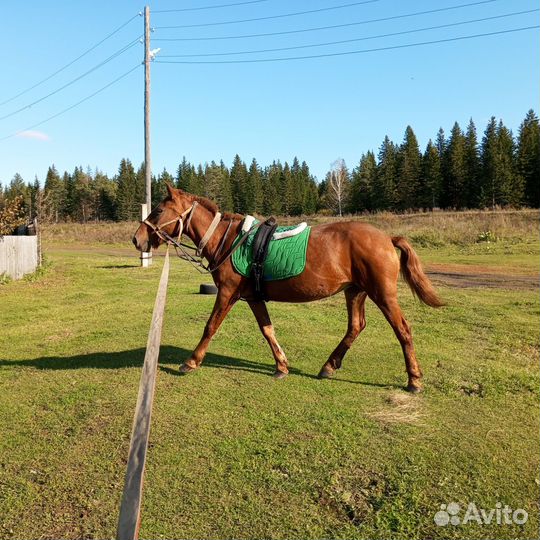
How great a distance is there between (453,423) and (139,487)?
3709mm

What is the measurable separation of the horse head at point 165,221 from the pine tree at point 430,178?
67789 mm

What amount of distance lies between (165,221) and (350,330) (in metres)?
2.72

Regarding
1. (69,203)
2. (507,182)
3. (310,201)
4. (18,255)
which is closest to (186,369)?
(18,255)

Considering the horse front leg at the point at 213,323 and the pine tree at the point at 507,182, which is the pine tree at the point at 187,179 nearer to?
the pine tree at the point at 507,182

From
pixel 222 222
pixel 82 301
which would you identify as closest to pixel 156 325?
pixel 222 222

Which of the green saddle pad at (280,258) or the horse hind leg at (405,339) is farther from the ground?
the green saddle pad at (280,258)

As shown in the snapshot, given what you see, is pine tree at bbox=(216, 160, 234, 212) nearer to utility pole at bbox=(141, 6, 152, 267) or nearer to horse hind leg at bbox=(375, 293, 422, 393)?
utility pole at bbox=(141, 6, 152, 267)

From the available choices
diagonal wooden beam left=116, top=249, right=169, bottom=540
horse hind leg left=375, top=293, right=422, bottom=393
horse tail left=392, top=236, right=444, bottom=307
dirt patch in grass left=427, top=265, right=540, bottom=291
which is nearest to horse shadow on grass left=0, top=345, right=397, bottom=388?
horse hind leg left=375, top=293, right=422, bottom=393

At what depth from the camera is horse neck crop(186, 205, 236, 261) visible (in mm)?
5926

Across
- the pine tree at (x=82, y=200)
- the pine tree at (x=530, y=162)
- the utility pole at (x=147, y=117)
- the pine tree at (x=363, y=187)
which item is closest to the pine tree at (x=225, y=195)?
the pine tree at (x=363, y=187)

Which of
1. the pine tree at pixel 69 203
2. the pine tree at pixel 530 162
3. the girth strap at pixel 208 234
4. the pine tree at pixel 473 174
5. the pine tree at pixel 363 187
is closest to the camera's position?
the girth strap at pixel 208 234

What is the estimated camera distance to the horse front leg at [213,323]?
5.76 metres

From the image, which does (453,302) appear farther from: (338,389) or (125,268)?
(125,268)

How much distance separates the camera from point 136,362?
6.43 meters
